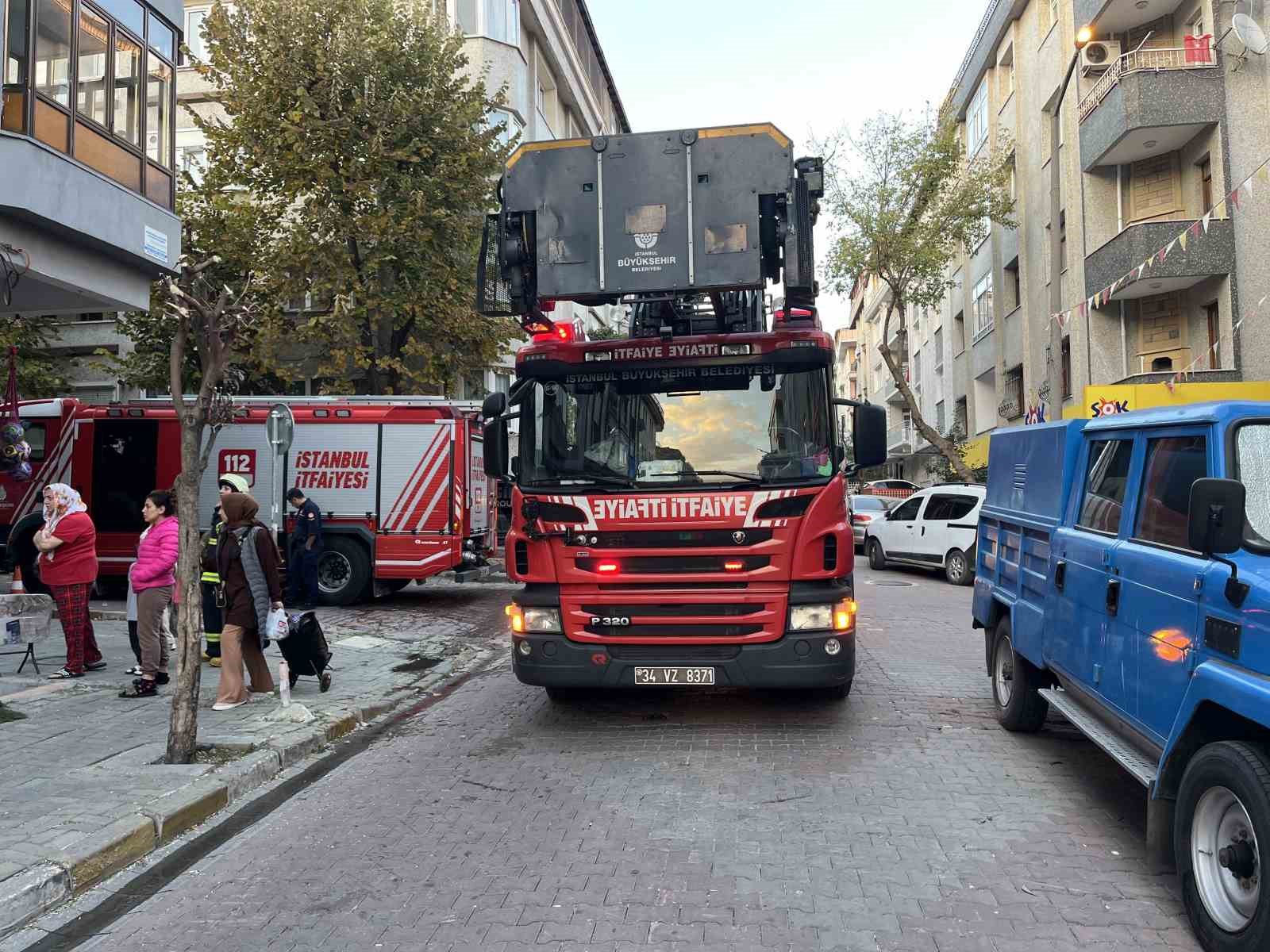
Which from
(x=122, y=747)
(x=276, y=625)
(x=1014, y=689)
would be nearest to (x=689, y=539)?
(x=1014, y=689)

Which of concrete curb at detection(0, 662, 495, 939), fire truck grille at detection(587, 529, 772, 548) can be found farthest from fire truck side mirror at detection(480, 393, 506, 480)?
concrete curb at detection(0, 662, 495, 939)

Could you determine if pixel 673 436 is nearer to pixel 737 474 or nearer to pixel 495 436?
pixel 737 474

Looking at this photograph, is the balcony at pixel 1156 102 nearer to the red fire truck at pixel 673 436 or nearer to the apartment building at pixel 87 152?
the red fire truck at pixel 673 436

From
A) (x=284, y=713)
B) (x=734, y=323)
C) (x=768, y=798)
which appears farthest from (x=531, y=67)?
(x=768, y=798)

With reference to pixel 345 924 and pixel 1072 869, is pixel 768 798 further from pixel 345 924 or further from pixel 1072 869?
pixel 345 924

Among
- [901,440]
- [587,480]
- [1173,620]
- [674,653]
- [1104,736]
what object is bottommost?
[1104,736]

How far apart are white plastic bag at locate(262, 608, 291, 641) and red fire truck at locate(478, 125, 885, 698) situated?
1.97 meters

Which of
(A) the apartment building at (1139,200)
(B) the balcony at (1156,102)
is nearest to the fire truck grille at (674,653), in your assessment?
(A) the apartment building at (1139,200)

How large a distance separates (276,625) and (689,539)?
10.9ft

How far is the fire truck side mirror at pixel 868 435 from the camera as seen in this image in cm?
721

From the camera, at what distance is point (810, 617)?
668 cm

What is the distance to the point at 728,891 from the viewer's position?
4.15 metres

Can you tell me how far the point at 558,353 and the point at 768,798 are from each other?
11.2 ft

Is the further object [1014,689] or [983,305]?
[983,305]
